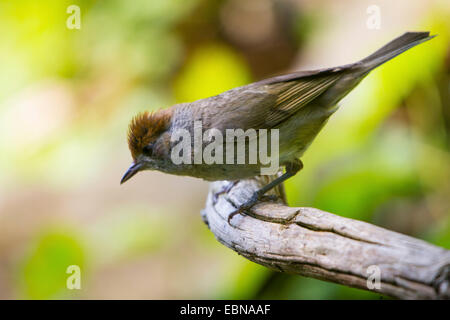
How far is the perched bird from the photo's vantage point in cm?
391

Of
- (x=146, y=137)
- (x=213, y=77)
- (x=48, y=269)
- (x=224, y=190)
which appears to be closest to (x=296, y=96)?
(x=224, y=190)

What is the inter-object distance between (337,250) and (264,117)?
162cm

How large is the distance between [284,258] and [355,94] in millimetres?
2683

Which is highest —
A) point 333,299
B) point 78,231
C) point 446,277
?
point 446,277

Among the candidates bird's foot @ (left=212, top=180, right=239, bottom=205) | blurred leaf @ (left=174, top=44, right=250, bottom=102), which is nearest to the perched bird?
bird's foot @ (left=212, top=180, right=239, bottom=205)

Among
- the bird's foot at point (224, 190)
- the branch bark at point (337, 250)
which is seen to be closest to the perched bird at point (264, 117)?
the bird's foot at point (224, 190)

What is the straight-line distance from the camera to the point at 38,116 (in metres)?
7.55

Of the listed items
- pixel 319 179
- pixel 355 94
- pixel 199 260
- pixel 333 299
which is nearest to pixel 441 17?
pixel 355 94

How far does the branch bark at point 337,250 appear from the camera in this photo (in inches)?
87.4

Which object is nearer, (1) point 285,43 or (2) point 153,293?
(2) point 153,293

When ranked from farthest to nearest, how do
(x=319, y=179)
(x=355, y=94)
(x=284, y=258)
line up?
1. (x=355, y=94)
2. (x=319, y=179)
3. (x=284, y=258)

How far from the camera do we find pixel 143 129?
399cm

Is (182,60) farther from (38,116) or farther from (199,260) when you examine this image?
(199,260)

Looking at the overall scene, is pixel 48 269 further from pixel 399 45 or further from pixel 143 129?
pixel 399 45
